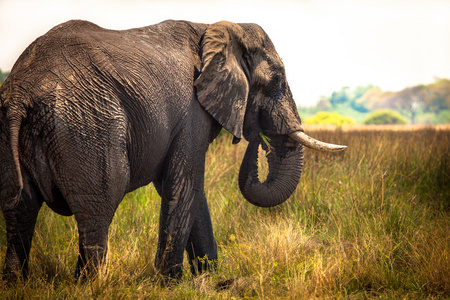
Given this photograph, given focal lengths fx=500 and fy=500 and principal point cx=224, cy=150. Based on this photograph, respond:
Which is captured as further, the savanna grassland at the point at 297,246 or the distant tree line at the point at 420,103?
the distant tree line at the point at 420,103

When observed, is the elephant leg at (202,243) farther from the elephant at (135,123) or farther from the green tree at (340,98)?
the green tree at (340,98)

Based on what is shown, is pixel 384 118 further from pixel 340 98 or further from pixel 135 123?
pixel 135 123

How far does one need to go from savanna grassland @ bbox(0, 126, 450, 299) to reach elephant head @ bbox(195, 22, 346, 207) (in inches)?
23.7

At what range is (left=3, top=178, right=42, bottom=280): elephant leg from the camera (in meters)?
3.52

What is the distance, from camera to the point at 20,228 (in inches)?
141

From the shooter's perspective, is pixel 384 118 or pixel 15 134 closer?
pixel 15 134

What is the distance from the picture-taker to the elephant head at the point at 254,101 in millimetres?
4238

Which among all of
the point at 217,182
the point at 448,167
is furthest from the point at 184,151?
the point at 448,167

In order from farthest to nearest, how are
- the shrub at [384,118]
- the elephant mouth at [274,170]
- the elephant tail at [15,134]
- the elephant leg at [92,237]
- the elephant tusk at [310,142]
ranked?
the shrub at [384,118] < the elephant mouth at [274,170] < the elephant tusk at [310,142] < the elephant leg at [92,237] < the elephant tail at [15,134]

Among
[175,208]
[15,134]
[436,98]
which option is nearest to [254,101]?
[175,208]

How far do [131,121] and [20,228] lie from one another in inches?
43.4

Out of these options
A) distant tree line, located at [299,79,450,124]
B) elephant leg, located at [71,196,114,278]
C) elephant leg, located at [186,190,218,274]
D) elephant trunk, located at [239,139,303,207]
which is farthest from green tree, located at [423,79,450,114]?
elephant leg, located at [71,196,114,278]

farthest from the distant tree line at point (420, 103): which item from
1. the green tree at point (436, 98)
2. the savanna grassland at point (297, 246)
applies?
the savanna grassland at point (297, 246)

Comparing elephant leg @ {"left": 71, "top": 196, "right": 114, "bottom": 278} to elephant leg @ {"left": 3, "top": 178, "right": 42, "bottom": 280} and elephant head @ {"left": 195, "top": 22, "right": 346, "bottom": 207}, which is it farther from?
elephant head @ {"left": 195, "top": 22, "right": 346, "bottom": 207}
